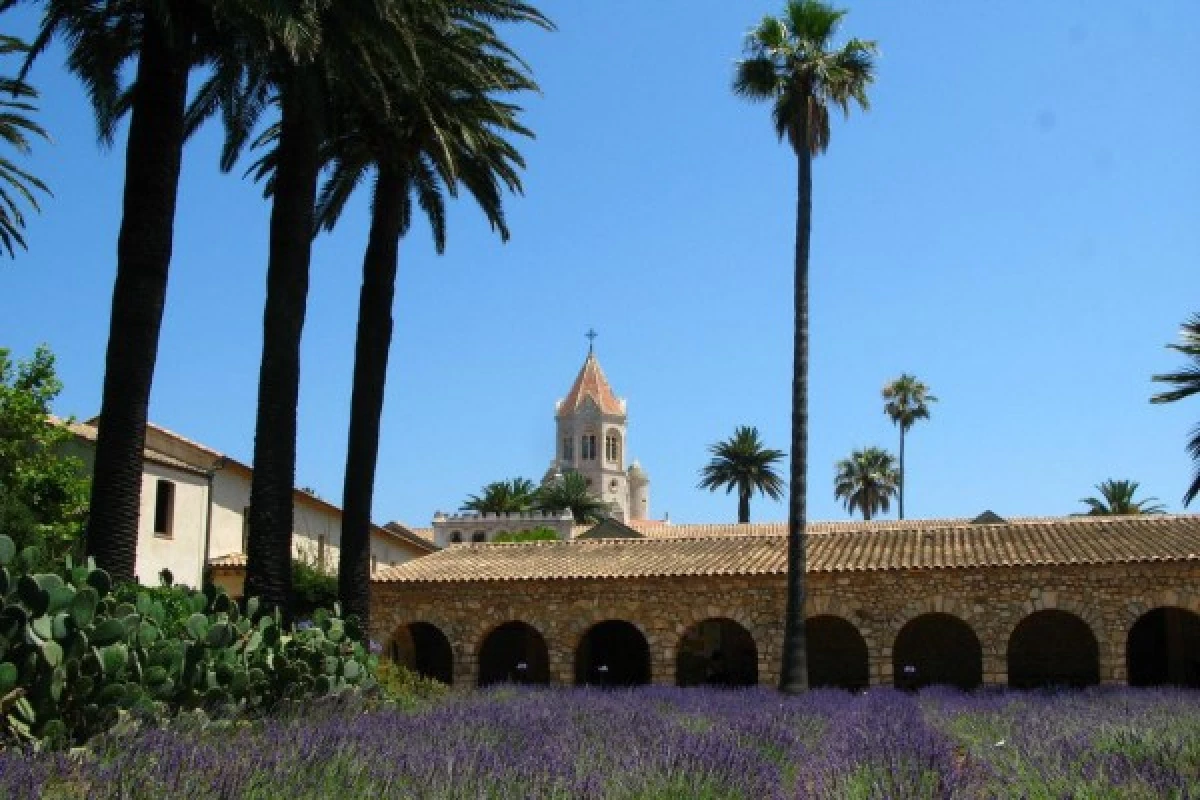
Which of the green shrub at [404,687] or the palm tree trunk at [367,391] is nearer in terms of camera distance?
the green shrub at [404,687]

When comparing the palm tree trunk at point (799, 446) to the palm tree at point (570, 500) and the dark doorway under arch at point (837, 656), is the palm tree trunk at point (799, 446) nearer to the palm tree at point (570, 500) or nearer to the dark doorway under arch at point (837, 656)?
the dark doorway under arch at point (837, 656)

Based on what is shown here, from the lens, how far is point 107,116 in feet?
48.9

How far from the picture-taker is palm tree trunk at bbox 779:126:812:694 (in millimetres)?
19734

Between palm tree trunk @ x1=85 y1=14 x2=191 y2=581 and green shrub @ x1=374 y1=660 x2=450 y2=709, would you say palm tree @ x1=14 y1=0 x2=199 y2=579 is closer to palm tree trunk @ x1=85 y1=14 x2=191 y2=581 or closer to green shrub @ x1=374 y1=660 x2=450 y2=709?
palm tree trunk @ x1=85 y1=14 x2=191 y2=581

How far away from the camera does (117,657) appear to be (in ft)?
A: 30.1

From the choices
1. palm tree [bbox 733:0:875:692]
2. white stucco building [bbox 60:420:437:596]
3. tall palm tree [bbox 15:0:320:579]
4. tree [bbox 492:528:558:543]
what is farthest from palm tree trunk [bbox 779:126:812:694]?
tree [bbox 492:528:558:543]

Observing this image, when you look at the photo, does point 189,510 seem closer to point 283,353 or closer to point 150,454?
point 150,454

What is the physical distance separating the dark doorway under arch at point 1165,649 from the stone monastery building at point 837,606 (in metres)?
0.03

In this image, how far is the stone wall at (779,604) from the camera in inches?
834

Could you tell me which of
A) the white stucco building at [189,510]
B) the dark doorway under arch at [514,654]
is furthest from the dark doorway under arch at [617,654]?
the white stucco building at [189,510]

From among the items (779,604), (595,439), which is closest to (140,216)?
(779,604)

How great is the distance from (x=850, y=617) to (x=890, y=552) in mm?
1846

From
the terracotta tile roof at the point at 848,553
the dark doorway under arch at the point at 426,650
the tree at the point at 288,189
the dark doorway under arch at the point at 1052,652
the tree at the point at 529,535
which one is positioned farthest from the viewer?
the tree at the point at 529,535

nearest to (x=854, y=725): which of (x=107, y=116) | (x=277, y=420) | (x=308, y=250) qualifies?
(x=277, y=420)
